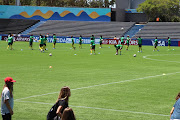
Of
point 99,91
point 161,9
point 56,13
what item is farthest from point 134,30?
point 99,91

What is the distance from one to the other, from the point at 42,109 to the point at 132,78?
1016 cm

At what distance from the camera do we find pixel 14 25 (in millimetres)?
97500

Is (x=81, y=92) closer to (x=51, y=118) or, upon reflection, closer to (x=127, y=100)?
(x=127, y=100)

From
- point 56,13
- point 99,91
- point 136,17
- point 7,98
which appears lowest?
point 99,91

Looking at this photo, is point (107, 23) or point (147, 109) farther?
point (107, 23)

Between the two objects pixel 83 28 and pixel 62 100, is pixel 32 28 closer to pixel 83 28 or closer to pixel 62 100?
pixel 83 28

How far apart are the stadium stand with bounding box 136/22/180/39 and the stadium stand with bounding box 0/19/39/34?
28.4 meters

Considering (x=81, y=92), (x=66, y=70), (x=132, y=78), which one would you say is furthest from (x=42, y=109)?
(x=66, y=70)

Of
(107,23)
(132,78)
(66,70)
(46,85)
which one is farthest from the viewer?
(107,23)

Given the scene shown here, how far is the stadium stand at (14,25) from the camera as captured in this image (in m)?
95.1

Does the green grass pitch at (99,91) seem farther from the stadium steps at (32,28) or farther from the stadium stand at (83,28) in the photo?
the stadium steps at (32,28)

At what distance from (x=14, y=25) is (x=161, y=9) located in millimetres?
36064

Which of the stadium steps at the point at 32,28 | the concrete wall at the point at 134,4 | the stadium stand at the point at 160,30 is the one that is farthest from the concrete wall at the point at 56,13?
the concrete wall at the point at 134,4

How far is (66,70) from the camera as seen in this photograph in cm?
2683
